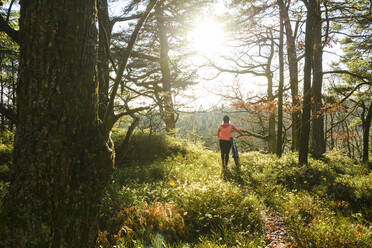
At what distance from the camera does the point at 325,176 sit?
21.7ft

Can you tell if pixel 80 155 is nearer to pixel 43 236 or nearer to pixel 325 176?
pixel 43 236

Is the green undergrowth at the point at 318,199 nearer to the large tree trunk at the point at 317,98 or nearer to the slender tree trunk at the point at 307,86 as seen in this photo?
the slender tree trunk at the point at 307,86

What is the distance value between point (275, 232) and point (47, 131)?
3979 mm

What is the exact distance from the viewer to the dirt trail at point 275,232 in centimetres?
342

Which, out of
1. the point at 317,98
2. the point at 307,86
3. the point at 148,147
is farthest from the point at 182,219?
the point at 317,98

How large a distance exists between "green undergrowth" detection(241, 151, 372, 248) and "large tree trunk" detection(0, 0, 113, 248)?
11.1 feet

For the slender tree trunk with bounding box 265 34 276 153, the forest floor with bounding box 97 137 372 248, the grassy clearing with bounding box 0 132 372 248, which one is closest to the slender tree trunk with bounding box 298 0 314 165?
the grassy clearing with bounding box 0 132 372 248

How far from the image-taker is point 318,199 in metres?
5.00

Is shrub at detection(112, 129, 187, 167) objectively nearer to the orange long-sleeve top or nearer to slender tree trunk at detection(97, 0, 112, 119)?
the orange long-sleeve top

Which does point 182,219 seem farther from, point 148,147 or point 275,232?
point 148,147

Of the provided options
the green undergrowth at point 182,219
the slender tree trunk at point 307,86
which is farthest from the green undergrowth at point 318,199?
the green undergrowth at point 182,219

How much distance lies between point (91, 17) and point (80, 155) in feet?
4.15

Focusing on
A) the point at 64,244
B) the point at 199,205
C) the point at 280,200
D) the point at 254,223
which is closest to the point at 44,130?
the point at 64,244

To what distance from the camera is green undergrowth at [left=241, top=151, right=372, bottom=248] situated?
3.21m
